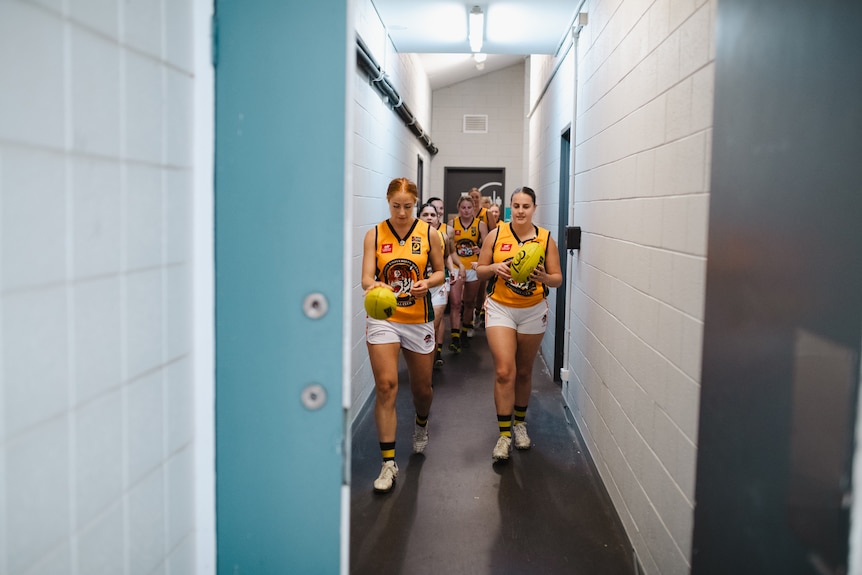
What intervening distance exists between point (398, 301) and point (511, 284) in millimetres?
789

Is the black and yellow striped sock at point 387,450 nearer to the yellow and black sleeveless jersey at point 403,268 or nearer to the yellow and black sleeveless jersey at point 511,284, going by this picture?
the yellow and black sleeveless jersey at point 403,268

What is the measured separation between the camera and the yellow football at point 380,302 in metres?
3.32

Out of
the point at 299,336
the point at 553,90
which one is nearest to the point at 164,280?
the point at 299,336

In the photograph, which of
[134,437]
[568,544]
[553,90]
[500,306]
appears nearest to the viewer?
[134,437]

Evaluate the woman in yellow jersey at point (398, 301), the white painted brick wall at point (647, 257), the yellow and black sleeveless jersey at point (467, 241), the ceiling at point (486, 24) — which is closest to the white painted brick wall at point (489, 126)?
the yellow and black sleeveless jersey at point (467, 241)

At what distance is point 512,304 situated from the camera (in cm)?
416

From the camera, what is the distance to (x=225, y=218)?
5.13ft

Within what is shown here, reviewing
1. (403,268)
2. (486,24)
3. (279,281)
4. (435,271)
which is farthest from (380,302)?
(486,24)

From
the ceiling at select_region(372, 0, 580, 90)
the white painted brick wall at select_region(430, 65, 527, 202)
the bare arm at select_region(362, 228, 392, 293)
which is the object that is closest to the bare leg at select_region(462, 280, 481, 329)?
the ceiling at select_region(372, 0, 580, 90)

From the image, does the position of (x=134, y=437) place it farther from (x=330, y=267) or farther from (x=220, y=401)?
(x=330, y=267)

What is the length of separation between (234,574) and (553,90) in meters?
6.35

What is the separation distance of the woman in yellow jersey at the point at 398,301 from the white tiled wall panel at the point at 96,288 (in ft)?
6.99

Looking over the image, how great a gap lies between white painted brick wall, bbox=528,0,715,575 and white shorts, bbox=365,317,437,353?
3.30 ft

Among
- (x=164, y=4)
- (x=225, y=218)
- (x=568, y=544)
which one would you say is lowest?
(x=568, y=544)
